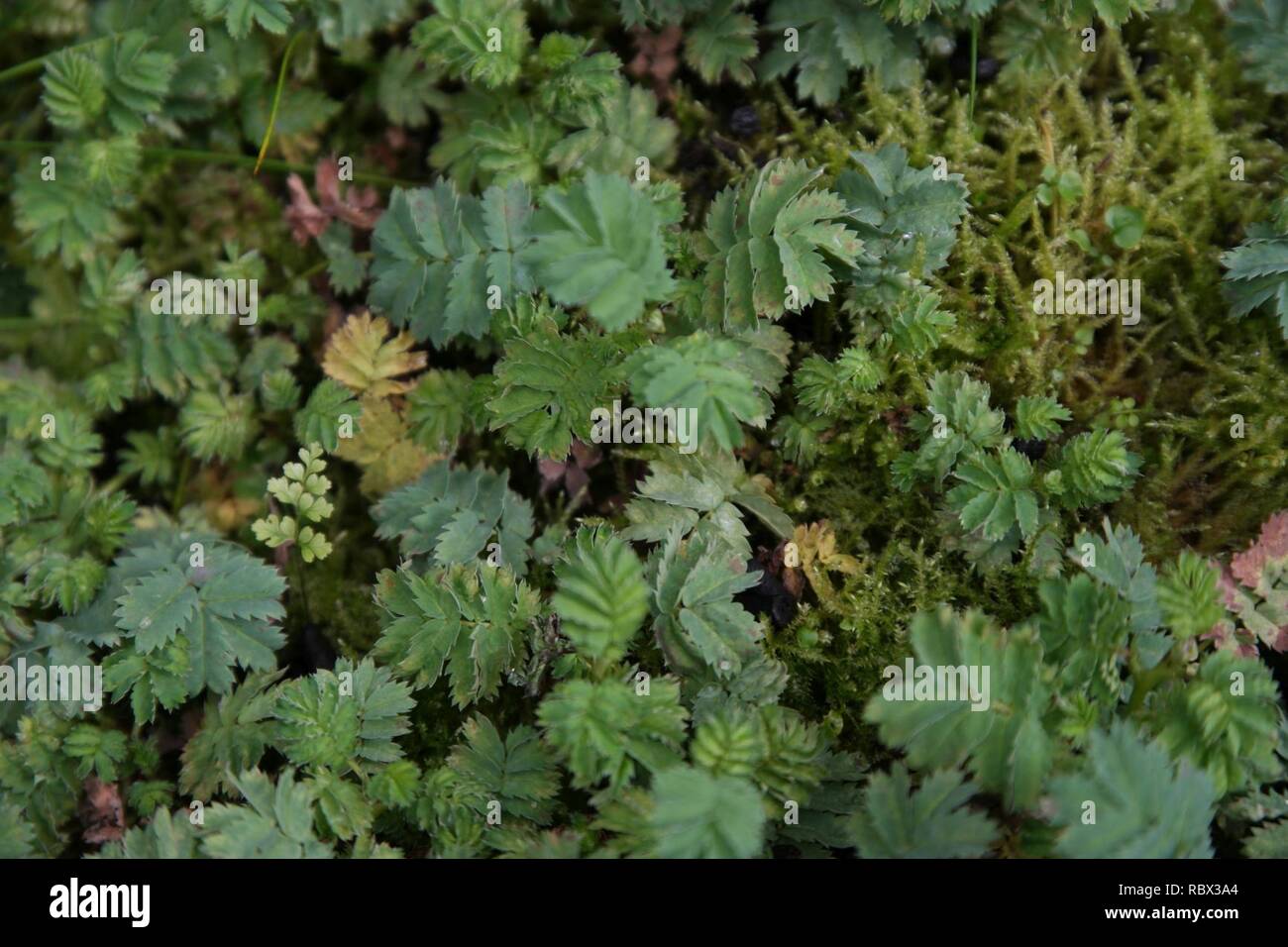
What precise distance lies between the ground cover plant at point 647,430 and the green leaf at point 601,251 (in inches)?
0.5

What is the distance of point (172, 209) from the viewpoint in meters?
4.00

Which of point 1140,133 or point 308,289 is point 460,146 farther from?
point 1140,133

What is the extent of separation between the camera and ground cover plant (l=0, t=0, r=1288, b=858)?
8.64ft

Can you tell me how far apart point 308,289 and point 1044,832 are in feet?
10.2

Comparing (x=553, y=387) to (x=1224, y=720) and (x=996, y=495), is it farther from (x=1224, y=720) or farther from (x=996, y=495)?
(x=1224, y=720)

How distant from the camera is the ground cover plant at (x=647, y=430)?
8.64 feet

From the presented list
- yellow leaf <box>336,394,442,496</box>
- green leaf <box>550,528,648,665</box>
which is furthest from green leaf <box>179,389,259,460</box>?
green leaf <box>550,528,648,665</box>

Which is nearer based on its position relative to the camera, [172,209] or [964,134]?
[964,134]

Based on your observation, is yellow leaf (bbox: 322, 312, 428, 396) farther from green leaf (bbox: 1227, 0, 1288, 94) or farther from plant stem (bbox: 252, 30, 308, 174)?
green leaf (bbox: 1227, 0, 1288, 94)

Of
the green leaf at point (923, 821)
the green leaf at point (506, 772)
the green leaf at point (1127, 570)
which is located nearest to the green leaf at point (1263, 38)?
the green leaf at point (1127, 570)

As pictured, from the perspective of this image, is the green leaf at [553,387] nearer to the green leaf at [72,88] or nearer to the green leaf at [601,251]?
the green leaf at [601,251]

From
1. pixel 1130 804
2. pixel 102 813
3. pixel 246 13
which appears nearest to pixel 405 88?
pixel 246 13

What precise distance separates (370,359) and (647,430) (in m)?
1.04
